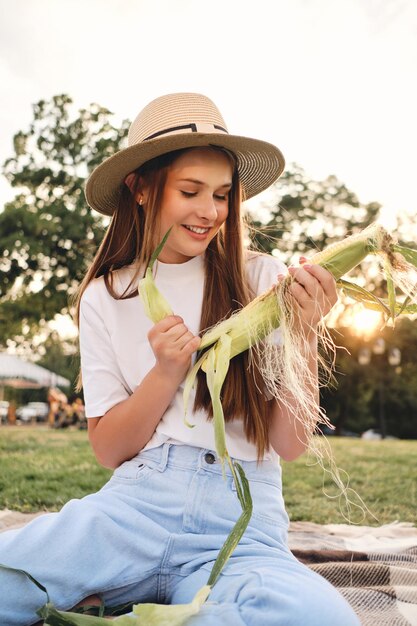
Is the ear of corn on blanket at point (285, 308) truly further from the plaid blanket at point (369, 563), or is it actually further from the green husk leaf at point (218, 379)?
the plaid blanket at point (369, 563)

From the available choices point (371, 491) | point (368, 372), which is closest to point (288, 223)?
point (368, 372)

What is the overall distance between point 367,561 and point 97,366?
159 cm

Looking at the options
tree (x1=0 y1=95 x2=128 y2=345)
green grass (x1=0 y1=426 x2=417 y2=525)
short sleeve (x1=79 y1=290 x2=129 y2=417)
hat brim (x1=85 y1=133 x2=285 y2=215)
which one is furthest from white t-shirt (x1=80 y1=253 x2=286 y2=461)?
tree (x1=0 y1=95 x2=128 y2=345)

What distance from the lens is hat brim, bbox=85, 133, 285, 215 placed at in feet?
7.63

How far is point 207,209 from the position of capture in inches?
88.1

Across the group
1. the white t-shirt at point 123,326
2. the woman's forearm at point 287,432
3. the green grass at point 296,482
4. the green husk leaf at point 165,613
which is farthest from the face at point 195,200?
the green grass at point 296,482

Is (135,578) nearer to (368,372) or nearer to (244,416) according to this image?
(244,416)

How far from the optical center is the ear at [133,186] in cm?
253

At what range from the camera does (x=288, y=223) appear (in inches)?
947

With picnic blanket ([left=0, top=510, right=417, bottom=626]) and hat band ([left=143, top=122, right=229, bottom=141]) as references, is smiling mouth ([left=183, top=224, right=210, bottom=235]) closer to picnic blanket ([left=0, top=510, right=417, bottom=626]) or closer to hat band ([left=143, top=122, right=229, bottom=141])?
hat band ([left=143, top=122, right=229, bottom=141])

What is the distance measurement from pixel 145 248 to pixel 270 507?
1.00m

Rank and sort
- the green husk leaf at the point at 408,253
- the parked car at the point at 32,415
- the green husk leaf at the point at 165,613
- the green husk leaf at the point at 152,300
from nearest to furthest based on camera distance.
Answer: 1. the green husk leaf at the point at 165,613
2. the green husk leaf at the point at 408,253
3. the green husk leaf at the point at 152,300
4. the parked car at the point at 32,415

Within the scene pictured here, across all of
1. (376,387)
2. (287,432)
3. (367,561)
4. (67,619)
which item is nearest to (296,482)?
(367,561)

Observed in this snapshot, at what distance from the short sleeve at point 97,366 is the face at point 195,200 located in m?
0.39
